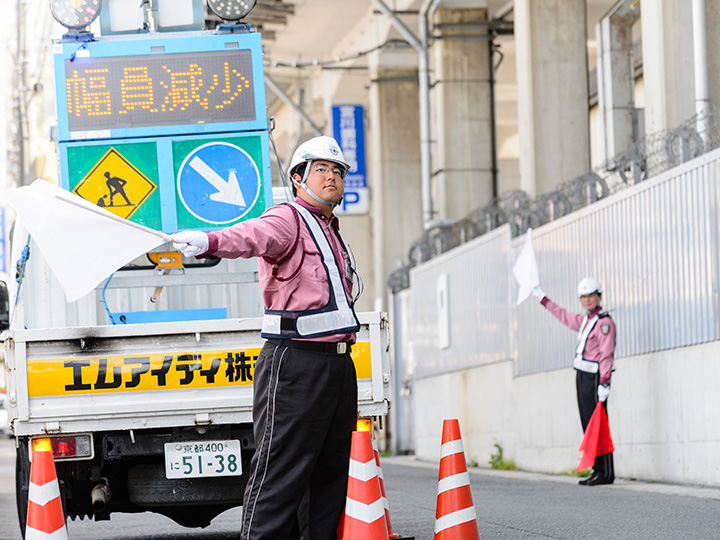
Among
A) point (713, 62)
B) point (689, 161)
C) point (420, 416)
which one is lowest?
point (420, 416)

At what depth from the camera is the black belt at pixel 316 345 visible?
6570 mm

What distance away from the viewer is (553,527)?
10.2m

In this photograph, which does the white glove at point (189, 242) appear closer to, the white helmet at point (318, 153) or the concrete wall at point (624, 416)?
the white helmet at point (318, 153)

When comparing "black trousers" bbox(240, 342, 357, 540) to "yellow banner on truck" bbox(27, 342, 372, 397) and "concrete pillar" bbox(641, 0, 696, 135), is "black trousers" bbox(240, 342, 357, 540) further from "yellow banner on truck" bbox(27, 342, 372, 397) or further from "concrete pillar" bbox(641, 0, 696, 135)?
"concrete pillar" bbox(641, 0, 696, 135)

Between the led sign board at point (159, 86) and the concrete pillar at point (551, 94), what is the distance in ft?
39.2

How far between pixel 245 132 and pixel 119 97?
936 mm

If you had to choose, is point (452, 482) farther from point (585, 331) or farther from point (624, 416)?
point (624, 416)

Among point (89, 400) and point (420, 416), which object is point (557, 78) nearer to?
point (420, 416)

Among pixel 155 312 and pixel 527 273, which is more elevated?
pixel 527 273

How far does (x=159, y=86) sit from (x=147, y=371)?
9.65 feet

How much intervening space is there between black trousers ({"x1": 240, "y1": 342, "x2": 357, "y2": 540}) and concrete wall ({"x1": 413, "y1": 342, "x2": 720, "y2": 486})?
309 inches

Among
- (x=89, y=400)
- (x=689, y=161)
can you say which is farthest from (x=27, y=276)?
(x=689, y=161)

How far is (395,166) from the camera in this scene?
33.2 meters

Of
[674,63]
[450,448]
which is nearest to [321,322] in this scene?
[450,448]
